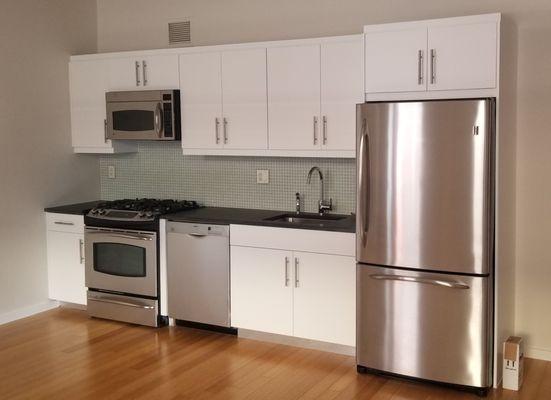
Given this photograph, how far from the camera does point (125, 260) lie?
5332 millimetres

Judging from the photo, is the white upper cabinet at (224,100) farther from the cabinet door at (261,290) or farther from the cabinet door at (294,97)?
the cabinet door at (261,290)

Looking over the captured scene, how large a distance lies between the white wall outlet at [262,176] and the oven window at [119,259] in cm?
105

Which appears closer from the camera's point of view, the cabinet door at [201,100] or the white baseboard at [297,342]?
the white baseboard at [297,342]

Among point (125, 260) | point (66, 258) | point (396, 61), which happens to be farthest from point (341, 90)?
point (66, 258)

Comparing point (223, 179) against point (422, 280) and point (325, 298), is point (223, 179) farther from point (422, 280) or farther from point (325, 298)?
point (422, 280)

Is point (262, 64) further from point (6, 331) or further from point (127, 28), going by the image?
point (6, 331)

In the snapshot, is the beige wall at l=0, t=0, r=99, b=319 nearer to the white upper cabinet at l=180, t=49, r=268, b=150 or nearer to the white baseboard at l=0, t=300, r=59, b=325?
the white baseboard at l=0, t=300, r=59, b=325

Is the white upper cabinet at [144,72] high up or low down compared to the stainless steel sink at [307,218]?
up

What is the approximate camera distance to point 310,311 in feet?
15.2

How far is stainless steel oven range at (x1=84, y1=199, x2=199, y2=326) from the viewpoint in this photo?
5.21m

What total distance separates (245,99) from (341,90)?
29.8 inches

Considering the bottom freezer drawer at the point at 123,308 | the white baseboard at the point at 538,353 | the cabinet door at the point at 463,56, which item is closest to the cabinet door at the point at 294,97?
the cabinet door at the point at 463,56

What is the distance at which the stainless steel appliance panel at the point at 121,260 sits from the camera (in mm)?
5223

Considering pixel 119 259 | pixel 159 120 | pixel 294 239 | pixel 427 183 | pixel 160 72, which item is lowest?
pixel 119 259
